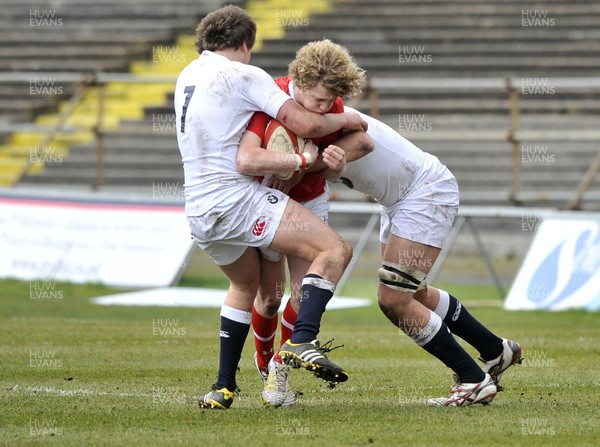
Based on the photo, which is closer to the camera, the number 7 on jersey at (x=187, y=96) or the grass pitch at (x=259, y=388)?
the grass pitch at (x=259, y=388)

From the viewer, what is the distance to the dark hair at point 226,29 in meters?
7.49

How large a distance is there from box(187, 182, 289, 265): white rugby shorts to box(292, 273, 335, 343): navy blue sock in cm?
34

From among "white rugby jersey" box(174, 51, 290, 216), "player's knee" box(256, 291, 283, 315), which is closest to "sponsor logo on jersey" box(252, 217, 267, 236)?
"white rugby jersey" box(174, 51, 290, 216)

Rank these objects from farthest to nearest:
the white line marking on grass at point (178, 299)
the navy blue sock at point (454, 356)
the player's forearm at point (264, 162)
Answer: the white line marking on grass at point (178, 299), the navy blue sock at point (454, 356), the player's forearm at point (264, 162)

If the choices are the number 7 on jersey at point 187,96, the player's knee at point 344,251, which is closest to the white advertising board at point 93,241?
the number 7 on jersey at point 187,96

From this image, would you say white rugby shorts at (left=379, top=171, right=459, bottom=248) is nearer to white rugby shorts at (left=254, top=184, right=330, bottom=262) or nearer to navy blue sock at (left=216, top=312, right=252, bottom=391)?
white rugby shorts at (left=254, top=184, right=330, bottom=262)

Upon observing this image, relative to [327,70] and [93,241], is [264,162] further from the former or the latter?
[93,241]

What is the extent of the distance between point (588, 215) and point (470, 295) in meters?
2.47

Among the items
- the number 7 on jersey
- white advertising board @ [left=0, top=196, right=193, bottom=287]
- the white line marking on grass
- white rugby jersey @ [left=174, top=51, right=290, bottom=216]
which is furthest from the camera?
white advertising board @ [left=0, top=196, right=193, bottom=287]

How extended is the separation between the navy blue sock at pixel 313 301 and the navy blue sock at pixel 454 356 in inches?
34.2

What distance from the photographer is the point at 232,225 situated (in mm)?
7305

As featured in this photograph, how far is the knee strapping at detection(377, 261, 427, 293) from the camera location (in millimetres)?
7672

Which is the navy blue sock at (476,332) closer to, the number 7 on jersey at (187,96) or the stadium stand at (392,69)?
the number 7 on jersey at (187,96)

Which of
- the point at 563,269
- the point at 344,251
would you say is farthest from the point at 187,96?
the point at 563,269
